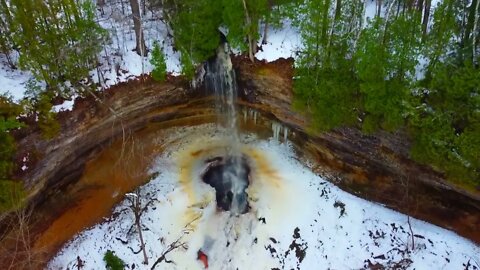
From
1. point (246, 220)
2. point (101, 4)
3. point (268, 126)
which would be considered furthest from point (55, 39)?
point (246, 220)

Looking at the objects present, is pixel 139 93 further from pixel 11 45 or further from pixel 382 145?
pixel 382 145

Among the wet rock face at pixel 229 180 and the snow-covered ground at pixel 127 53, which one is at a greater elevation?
the snow-covered ground at pixel 127 53

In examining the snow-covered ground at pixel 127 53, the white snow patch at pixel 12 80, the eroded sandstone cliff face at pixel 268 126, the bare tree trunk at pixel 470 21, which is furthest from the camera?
the snow-covered ground at pixel 127 53

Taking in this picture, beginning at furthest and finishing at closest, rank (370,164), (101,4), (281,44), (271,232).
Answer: (101,4) < (281,44) < (370,164) < (271,232)

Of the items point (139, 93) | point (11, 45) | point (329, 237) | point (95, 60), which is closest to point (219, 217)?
point (329, 237)

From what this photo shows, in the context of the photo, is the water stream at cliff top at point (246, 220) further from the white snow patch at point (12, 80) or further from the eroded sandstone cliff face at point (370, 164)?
the white snow patch at point (12, 80)

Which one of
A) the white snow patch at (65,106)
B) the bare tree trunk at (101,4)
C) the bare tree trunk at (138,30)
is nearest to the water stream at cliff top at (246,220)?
the bare tree trunk at (138,30)

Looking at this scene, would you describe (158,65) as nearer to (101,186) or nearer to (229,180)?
(101,186)

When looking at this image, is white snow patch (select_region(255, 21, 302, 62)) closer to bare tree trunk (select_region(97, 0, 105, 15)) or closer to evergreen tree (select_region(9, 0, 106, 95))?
evergreen tree (select_region(9, 0, 106, 95))
